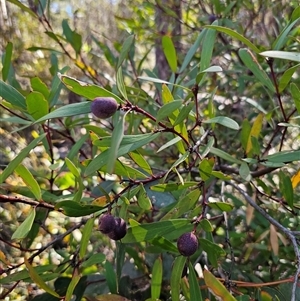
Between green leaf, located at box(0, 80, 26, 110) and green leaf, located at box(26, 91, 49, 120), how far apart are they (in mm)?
52

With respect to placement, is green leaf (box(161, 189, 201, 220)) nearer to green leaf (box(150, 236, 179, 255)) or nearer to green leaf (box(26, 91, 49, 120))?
green leaf (box(150, 236, 179, 255))

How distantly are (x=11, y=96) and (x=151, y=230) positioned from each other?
31cm

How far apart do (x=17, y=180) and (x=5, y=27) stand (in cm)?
153

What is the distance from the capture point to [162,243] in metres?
0.67

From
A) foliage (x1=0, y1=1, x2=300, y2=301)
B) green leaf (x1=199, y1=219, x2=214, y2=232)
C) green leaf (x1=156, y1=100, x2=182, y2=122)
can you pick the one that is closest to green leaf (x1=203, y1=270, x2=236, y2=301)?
foliage (x1=0, y1=1, x2=300, y2=301)

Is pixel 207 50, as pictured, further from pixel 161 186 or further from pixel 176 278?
pixel 176 278

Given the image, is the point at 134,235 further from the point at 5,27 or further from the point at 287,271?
the point at 5,27

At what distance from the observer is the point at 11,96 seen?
69 centimetres

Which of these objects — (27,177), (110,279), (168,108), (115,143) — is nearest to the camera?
(115,143)

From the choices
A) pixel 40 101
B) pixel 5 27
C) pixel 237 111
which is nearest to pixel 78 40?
pixel 40 101

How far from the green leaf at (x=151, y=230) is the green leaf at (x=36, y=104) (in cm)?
23

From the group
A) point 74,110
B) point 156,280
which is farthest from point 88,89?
point 156,280

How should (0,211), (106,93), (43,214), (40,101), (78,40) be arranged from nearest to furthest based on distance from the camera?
(106,93) < (40,101) < (43,214) < (78,40) < (0,211)

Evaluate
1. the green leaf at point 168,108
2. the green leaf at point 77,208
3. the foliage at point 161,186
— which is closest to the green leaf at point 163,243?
the foliage at point 161,186
